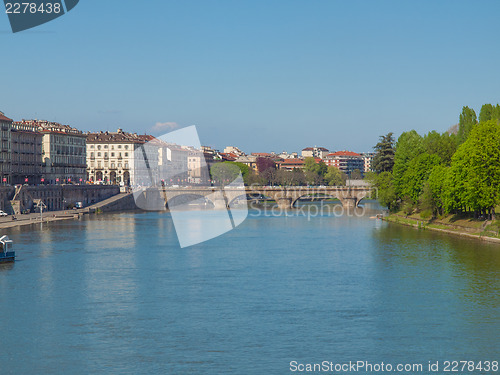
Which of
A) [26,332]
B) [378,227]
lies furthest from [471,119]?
[26,332]

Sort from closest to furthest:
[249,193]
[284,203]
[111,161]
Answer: [284,203] < [249,193] < [111,161]

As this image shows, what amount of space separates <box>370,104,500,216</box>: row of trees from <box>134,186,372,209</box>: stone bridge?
32.5ft

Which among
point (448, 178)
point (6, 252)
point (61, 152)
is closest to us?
point (6, 252)

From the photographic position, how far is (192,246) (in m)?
65.6

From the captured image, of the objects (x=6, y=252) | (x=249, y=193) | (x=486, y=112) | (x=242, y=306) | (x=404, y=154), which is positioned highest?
(x=486, y=112)

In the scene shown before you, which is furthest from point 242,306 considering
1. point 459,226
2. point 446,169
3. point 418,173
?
A: point 418,173

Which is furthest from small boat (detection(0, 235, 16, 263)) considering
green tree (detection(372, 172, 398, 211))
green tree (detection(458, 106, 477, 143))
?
green tree (detection(458, 106, 477, 143))

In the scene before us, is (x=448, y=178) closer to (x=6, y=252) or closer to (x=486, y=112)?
(x=486, y=112)

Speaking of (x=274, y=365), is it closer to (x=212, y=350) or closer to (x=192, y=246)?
(x=212, y=350)

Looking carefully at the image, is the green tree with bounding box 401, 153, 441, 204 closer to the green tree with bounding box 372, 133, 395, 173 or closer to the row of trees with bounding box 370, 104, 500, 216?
the row of trees with bounding box 370, 104, 500, 216

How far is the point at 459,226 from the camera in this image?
73312mm

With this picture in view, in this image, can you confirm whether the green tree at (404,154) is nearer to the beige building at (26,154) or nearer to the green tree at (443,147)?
the green tree at (443,147)

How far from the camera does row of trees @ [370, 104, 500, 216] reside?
6594 cm

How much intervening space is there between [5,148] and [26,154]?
8970 mm
